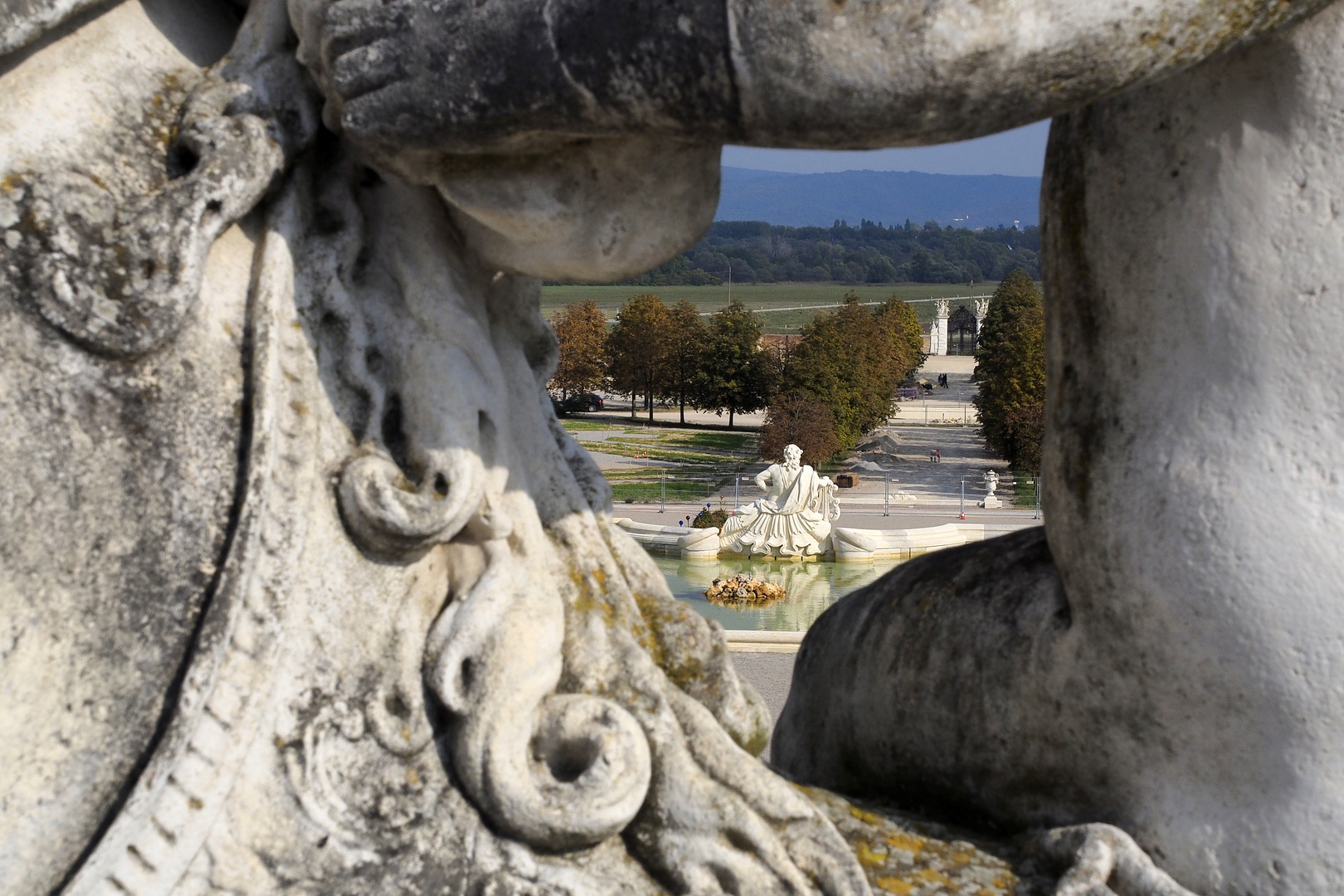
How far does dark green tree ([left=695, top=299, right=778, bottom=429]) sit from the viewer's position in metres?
55.9

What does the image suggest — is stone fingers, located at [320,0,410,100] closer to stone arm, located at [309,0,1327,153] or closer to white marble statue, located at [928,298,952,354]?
stone arm, located at [309,0,1327,153]

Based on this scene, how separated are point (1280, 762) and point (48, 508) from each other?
2347 millimetres

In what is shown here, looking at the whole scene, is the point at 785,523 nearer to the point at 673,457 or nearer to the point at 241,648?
the point at 673,457

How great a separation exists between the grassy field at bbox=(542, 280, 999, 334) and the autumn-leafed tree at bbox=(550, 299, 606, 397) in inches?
1701

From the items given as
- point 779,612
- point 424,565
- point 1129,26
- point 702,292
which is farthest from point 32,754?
point 702,292

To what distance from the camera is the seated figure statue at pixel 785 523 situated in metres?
29.7

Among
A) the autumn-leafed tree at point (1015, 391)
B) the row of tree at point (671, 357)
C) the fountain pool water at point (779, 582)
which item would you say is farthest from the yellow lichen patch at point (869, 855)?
the row of tree at point (671, 357)

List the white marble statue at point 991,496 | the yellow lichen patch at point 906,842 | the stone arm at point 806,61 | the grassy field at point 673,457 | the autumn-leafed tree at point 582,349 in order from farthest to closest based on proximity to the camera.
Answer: the autumn-leafed tree at point 582,349 < the grassy field at point 673,457 < the white marble statue at point 991,496 < the yellow lichen patch at point 906,842 < the stone arm at point 806,61

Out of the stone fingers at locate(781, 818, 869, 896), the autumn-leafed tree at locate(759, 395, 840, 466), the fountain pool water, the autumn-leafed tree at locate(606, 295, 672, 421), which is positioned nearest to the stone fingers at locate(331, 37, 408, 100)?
the stone fingers at locate(781, 818, 869, 896)

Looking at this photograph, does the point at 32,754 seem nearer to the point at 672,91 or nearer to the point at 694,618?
the point at 694,618

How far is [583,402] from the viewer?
6562cm

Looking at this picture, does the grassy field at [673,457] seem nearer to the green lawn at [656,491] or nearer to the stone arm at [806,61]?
the green lawn at [656,491]

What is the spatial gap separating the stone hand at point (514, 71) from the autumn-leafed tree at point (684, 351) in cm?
5489

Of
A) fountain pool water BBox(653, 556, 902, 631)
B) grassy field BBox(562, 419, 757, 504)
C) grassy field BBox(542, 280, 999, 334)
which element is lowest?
fountain pool water BBox(653, 556, 902, 631)
